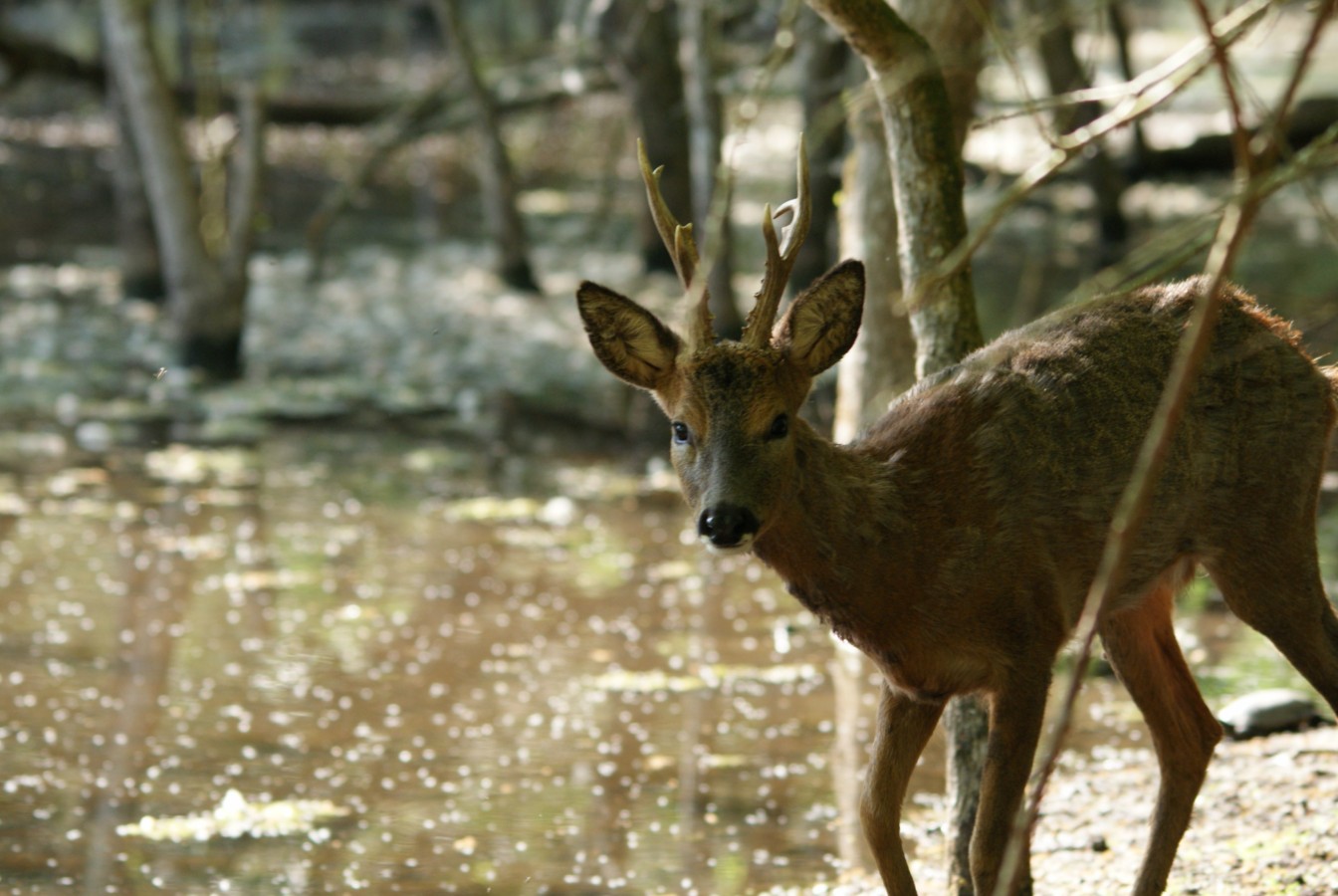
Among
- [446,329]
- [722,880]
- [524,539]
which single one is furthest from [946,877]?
[446,329]

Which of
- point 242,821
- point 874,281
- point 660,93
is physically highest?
point 660,93

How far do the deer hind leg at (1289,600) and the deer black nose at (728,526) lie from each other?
57.3 inches

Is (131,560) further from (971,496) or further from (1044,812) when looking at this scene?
(971,496)

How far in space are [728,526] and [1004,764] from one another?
979mm

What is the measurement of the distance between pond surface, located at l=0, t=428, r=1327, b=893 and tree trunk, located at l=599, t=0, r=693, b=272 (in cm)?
378

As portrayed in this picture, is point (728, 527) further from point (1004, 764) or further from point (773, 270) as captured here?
point (1004, 764)

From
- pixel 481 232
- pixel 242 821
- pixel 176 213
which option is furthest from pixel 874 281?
pixel 481 232

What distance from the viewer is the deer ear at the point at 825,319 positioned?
15.6 ft

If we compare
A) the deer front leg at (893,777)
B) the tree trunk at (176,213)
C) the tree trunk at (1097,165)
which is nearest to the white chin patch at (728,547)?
the deer front leg at (893,777)

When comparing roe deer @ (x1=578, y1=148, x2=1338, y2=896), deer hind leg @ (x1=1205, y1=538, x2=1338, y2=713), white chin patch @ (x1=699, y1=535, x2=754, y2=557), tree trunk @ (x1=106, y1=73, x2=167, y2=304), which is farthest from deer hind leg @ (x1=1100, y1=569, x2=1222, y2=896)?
tree trunk @ (x1=106, y1=73, x2=167, y2=304)

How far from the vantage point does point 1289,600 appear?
→ 4906 mm

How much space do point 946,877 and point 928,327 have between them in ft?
5.56

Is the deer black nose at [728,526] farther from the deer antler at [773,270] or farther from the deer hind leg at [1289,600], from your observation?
the deer hind leg at [1289,600]

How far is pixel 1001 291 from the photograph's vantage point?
16.0m
